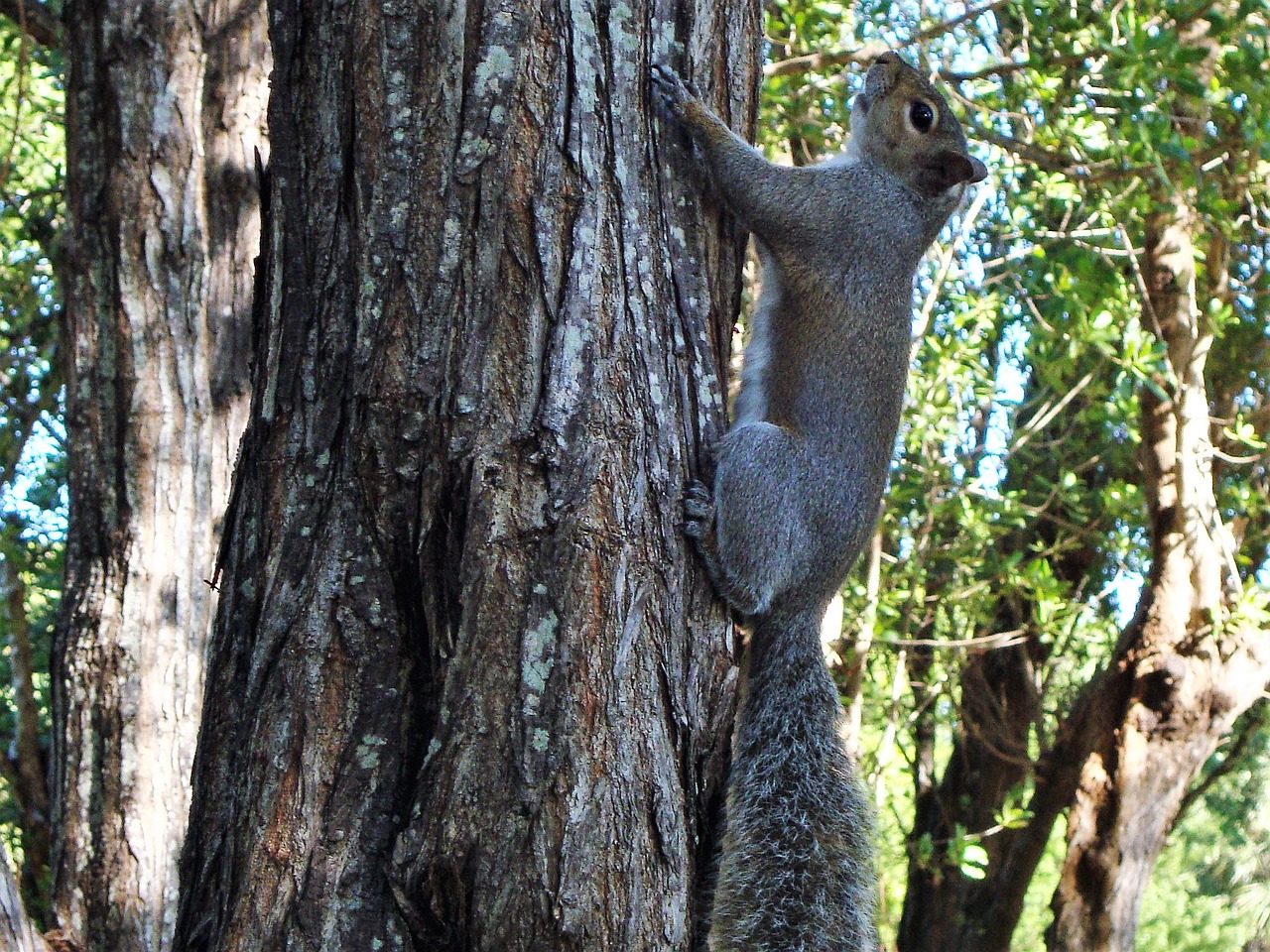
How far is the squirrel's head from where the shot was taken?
135 inches

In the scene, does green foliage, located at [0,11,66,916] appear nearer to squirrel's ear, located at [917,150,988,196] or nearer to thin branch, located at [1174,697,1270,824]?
squirrel's ear, located at [917,150,988,196]

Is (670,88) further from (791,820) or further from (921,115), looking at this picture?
(921,115)

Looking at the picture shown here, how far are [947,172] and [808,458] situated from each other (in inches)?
46.5

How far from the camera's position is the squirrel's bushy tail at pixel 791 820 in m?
1.97

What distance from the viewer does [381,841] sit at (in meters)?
1.73

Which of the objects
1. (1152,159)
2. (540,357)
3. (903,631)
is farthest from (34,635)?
(540,357)

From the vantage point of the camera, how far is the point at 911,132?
11.5 feet

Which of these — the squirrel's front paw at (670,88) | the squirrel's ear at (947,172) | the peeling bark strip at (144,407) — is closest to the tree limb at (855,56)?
the squirrel's ear at (947,172)

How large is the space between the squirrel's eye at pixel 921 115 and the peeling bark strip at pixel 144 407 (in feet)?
5.87

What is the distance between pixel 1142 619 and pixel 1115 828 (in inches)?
38.1

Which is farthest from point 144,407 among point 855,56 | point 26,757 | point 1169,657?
point 1169,657

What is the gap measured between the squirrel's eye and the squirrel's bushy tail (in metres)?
1.65

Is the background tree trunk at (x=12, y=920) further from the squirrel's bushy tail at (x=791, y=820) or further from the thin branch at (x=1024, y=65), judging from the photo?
the thin branch at (x=1024, y=65)

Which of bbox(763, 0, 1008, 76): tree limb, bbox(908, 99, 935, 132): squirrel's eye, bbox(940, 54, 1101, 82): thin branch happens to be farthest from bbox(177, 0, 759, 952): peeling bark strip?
bbox(940, 54, 1101, 82): thin branch
